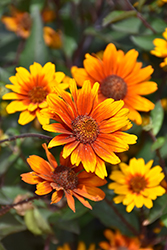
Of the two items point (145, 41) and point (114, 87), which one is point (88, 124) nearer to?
point (114, 87)

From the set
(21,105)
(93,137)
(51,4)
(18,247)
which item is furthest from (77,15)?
(18,247)

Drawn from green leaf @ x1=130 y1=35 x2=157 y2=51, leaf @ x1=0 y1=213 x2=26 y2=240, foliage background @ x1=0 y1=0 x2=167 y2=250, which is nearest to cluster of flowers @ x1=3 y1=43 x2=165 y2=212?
foliage background @ x1=0 y1=0 x2=167 y2=250

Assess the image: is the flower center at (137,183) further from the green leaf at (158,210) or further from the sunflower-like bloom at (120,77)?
the sunflower-like bloom at (120,77)

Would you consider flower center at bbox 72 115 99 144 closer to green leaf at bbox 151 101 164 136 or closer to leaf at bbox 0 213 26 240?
green leaf at bbox 151 101 164 136

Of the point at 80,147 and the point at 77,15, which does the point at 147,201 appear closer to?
the point at 80,147

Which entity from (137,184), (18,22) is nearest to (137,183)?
(137,184)

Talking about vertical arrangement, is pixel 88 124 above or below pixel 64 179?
above

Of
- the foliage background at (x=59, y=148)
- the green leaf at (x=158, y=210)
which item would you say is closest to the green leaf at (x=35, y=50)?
the foliage background at (x=59, y=148)
